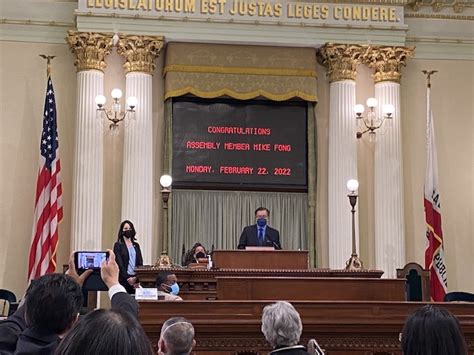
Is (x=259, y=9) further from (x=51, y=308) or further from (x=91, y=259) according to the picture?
(x=51, y=308)

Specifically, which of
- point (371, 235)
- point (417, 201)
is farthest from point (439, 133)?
point (371, 235)

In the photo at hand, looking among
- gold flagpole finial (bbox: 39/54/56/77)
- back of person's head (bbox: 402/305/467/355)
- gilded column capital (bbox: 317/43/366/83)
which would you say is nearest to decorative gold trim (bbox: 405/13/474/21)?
gilded column capital (bbox: 317/43/366/83)

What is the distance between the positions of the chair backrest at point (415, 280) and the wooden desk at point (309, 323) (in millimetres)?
6582

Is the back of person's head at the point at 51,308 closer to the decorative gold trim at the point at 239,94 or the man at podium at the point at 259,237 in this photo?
the man at podium at the point at 259,237

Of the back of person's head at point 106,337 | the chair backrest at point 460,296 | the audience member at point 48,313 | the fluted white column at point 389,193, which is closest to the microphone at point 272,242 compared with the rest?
the fluted white column at point 389,193

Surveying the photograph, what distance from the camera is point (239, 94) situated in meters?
15.7

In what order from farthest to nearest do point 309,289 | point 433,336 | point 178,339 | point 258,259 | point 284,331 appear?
point 258,259, point 309,289, point 284,331, point 178,339, point 433,336

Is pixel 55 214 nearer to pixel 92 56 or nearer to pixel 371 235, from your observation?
pixel 92 56

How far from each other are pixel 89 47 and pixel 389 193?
6.44 m

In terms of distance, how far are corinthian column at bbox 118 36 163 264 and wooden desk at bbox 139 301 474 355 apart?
25.1 feet

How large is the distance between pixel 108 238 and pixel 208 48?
4212mm

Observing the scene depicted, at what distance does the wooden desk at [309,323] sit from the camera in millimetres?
7227

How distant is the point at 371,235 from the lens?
625 inches

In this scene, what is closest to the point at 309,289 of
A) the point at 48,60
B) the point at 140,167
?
the point at 140,167
